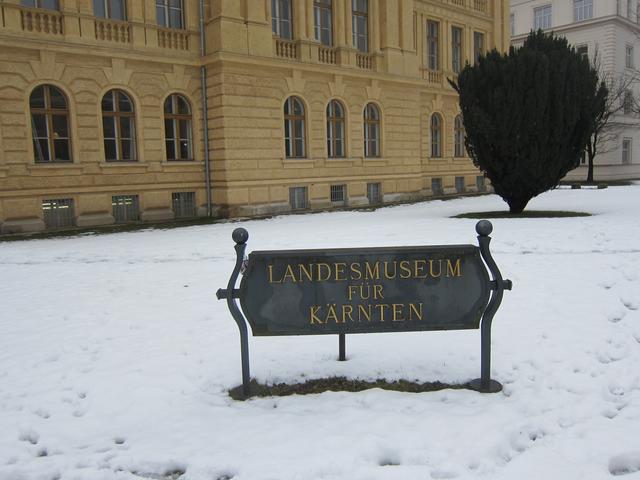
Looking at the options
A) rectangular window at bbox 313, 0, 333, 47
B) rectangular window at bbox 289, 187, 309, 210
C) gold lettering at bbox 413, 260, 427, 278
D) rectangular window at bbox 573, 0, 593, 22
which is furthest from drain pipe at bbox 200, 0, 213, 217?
rectangular window at bbox 573, 0, 593, 22

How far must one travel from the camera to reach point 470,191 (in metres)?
31.6

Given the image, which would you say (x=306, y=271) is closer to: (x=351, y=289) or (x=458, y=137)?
(x=351, y=289)

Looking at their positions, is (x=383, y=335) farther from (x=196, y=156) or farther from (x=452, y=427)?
(x=196, y=156)

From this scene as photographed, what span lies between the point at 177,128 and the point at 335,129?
22.4 feet

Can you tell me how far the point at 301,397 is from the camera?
4.86m

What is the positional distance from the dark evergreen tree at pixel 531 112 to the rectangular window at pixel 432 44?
12.0m

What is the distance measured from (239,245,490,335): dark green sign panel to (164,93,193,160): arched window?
15856mm

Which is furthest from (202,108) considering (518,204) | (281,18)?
(518,204)

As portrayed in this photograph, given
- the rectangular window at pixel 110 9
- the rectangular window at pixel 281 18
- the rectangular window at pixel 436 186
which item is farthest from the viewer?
the rectangular window at pixel 436 186

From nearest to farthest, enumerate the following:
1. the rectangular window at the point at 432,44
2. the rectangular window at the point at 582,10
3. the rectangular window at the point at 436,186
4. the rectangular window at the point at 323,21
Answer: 1. the rectangular window at the point at 323,21
2. the rectangular window at the point at 432,44
3. the rectangular window at the point at 436,186
4. the rectangular window at the point at 582,10

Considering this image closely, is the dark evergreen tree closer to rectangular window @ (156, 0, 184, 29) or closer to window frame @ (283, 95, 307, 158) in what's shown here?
window frame @ (283, 95, 307, 158)

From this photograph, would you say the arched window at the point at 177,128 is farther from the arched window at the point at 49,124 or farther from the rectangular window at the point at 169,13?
the arched window at the point at 49,124

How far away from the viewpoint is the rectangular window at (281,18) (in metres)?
21.4

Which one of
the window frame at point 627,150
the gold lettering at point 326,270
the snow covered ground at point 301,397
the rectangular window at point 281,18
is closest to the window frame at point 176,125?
the rectangular window at point 281,18
